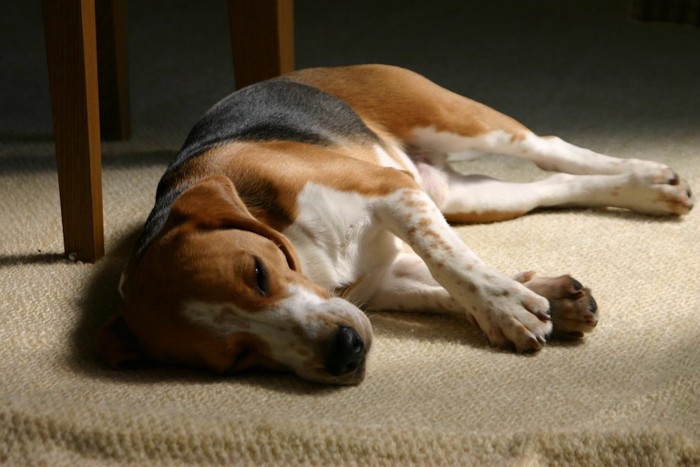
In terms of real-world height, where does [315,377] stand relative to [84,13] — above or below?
below

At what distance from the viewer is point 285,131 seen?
2982 millimetres

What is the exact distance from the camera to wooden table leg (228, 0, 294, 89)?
3.58 m

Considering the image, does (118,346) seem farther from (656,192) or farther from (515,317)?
(656,192)

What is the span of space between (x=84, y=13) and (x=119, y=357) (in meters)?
1.00

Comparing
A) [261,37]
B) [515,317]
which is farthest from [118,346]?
[261,37]

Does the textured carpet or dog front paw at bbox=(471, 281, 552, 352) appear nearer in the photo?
the textured carpet

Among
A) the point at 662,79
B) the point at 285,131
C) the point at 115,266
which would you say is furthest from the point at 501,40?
the point at 115,266

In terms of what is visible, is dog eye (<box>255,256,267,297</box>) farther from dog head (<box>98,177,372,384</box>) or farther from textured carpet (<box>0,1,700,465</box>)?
textured carpet (<box>0,1,700,465</box>)

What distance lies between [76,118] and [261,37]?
3.18ft

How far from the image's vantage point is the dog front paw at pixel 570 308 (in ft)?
7.88

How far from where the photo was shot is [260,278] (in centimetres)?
225

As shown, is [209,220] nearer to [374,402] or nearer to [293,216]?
[293,216]

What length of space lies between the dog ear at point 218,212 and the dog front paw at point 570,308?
611 mm

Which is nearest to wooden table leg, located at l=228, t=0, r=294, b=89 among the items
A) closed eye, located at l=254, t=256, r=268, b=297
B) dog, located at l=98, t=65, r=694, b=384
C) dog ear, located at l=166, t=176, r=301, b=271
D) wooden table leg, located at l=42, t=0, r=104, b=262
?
dog, located at l=98, t=65, r=694, b=384
